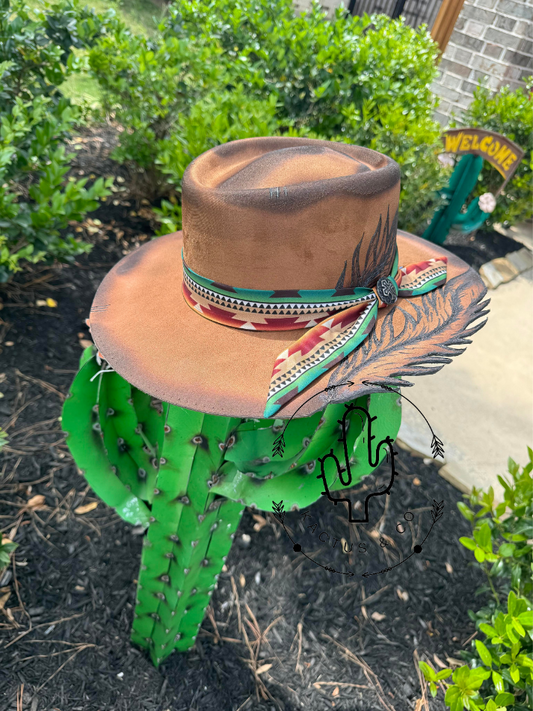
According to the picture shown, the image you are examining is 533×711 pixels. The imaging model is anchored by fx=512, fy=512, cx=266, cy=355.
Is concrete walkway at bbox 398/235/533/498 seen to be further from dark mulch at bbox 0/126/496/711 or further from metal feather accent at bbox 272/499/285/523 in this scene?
metal feather accent at bbox 272/499/285/523

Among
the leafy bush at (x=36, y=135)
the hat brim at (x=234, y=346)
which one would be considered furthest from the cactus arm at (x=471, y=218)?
the hat brim at (x=234, y=346)

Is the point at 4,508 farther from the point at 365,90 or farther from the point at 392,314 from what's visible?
the point at 365,90

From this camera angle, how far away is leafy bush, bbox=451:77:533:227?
17.4ft

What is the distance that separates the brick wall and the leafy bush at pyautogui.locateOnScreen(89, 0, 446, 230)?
8.00 ft

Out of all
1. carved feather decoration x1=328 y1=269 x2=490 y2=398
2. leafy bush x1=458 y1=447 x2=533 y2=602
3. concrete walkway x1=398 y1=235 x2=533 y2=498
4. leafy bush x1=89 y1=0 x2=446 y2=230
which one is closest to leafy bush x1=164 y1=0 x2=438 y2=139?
leafy bush x1=89 y1=0 x2=446 y2=230

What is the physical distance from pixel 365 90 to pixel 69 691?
14.5ft

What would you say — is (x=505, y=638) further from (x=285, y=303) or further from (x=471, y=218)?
(x=471, y=218)

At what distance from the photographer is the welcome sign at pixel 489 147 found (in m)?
4.42

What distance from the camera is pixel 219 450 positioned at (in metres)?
1.43

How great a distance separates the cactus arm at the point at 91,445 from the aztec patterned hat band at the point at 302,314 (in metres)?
0.51

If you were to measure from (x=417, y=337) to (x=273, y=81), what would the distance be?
3624 mm

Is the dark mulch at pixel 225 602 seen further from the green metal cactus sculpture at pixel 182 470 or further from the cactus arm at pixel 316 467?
the cactus arm at pixel 316 467

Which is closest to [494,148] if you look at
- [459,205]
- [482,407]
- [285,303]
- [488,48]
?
[459,205]

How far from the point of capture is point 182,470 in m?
1.49
